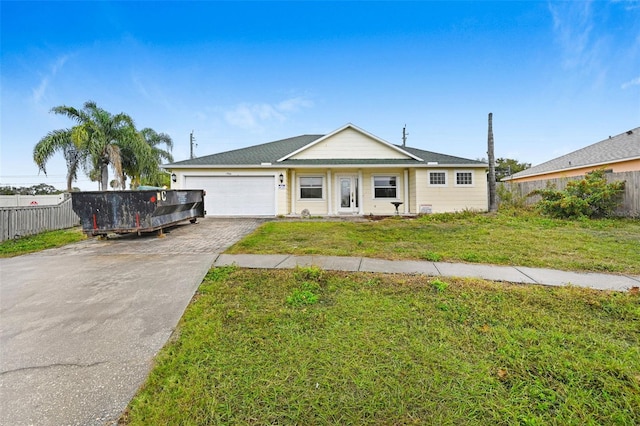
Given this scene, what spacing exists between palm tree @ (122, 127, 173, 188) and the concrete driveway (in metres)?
12.7

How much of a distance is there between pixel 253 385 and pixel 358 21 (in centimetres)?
1719

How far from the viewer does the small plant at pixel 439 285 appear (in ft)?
11.7

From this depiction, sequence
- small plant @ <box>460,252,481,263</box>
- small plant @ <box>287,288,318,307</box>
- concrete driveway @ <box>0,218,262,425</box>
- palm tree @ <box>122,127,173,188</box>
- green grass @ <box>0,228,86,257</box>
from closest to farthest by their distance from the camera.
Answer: concrete driveway @ <box>0,218,262,425</box> < small plant @ <box>287,288,318,307</box> < small plant @ <box>460,252,481,263</box> < green grass @ <box>0,228,86,257</box> < palm tree @ <box>122,127,173,188</box>

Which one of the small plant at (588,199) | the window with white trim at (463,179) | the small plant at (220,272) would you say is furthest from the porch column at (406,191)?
the small plant at (220,272)

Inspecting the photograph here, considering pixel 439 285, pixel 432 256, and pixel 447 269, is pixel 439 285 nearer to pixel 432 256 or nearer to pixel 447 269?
pixel 447 269

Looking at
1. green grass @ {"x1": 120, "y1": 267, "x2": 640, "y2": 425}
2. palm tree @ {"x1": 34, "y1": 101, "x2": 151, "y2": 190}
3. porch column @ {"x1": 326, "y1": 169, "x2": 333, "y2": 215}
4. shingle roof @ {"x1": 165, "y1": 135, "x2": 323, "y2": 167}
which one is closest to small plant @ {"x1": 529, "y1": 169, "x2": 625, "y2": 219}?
porch column @ {"x1": 326, "y1": 169, "x2": 333, "y2": 215}

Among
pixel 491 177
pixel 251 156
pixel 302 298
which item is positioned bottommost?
pixel 302 298

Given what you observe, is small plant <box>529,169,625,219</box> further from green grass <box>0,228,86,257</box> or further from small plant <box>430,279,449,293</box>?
green grass <box>0,228,86,257</box>

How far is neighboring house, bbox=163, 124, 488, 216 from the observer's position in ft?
45.9

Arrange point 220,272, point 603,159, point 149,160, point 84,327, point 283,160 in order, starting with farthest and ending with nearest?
point 149,160
point 603,159
point 283,160
point 220,272
point 84,327

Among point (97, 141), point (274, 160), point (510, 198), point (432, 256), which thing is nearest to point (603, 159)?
point (510, 198)

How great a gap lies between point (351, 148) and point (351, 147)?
6 cm

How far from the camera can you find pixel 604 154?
55.7 ft

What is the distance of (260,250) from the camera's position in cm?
616
